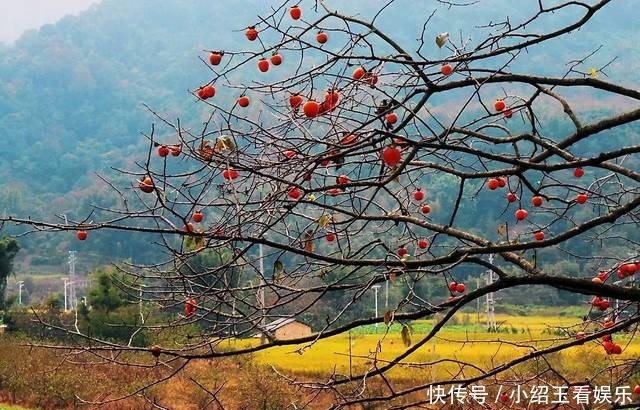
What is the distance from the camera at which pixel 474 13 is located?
42000 mm

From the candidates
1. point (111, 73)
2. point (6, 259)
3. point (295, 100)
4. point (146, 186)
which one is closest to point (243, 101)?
point (295, 100)

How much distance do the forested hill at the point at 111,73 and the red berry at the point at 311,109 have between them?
1225 inches

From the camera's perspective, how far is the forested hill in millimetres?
40844

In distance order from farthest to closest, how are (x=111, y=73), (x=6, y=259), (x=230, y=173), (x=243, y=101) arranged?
(x=111, y=73)
(x=6, y=259)
(x=243, y=101)
(x=230, y=173)

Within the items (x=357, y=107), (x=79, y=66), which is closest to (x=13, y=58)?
(x=79, y=66)

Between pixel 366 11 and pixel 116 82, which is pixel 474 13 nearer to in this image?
pixel 366 11

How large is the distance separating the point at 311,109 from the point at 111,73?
60.3 metres

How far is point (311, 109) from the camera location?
6.89 feet

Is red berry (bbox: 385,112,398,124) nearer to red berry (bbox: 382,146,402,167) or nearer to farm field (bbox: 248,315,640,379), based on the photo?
red berry (bbox: 382,146,402,167)

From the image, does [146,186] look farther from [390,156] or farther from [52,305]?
[52,305]

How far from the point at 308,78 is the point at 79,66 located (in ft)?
205

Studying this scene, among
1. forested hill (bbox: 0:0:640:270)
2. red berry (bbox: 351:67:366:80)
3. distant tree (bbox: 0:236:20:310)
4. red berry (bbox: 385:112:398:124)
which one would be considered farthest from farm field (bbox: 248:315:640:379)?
forested hill (bbox: 0:0:640:270)

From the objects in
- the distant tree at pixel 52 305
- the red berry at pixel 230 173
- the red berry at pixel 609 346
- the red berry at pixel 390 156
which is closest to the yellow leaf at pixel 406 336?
the red berry at pixel 390 156

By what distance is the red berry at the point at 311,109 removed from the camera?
2090 millimetres
